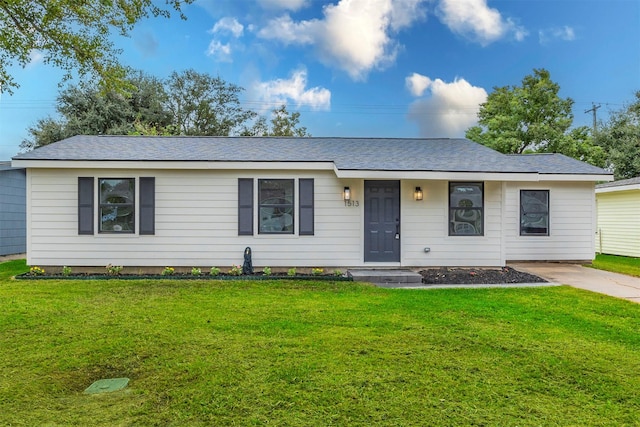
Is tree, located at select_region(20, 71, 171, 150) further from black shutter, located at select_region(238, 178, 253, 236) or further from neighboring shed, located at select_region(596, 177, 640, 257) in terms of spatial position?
neighboring shed, located at select_region(596, 177, 640, 257)

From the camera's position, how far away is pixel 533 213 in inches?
388

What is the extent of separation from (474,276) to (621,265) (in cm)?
557

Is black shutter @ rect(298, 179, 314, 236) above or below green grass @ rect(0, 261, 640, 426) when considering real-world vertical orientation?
above

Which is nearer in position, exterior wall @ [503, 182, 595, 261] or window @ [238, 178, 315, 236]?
window @ [238, 178, 315, 236]

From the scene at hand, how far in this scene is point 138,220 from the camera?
7.97 m

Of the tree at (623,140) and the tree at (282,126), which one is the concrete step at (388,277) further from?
the tree at (282,126)

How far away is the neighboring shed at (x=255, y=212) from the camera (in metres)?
7.91

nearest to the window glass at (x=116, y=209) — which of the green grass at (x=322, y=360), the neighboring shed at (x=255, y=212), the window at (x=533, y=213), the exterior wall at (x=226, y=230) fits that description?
the neighboring shed at (x=255, y=212)

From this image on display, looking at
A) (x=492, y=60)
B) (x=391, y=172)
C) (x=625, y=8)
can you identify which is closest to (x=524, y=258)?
(x=391, y=172)

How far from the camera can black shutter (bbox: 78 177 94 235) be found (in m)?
7.91

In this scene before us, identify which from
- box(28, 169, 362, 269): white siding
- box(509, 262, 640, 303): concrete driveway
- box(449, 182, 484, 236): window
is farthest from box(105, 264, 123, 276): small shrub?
box(509, 262, 640, 303): concrete driveway

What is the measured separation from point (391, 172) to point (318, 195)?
1.70 meters

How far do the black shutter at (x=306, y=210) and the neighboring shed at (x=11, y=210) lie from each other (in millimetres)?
9869

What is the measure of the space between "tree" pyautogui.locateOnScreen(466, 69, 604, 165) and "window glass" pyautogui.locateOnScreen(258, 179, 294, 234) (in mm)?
15504
